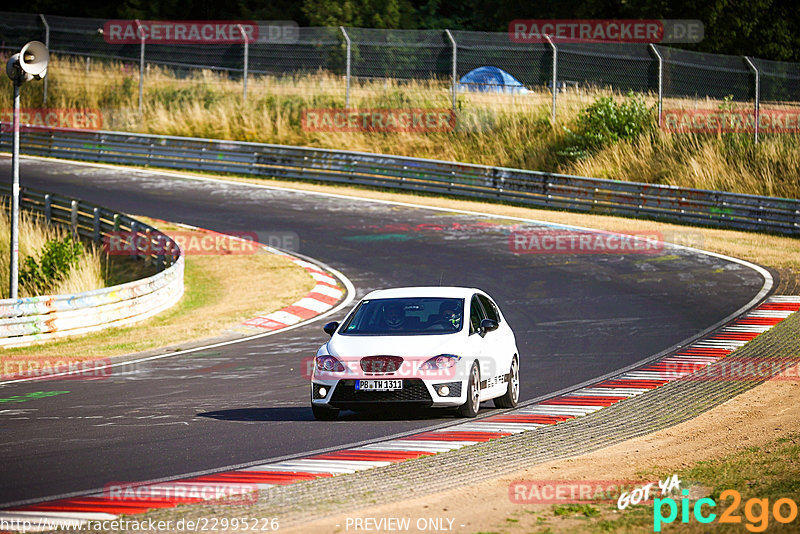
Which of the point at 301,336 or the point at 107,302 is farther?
the point at 107,302

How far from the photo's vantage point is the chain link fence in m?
31.9

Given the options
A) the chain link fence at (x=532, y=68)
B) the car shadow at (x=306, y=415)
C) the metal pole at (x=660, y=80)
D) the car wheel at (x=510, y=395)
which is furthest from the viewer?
the metal pole at (x=660, y=80)

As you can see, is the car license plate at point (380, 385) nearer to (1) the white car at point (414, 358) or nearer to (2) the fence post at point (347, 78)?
(1) the white car at point (414, 358)

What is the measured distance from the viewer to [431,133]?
37.8 m

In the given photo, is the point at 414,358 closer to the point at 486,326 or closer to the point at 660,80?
the point at 486,326

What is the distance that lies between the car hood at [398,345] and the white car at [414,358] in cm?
1

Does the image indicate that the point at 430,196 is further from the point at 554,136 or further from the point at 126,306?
the point at 126,306

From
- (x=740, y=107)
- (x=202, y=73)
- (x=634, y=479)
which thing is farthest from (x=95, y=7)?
(x=634, y=479)

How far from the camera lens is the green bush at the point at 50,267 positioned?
2248 centimetres

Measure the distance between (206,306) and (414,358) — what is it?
411 inches

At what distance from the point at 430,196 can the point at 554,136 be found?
5.38 metres

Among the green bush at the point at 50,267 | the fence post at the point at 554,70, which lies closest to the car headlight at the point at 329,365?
the green bush at the point at 50,267

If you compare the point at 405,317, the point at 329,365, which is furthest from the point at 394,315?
the point at 329,365

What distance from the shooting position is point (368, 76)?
38281 millimetres
